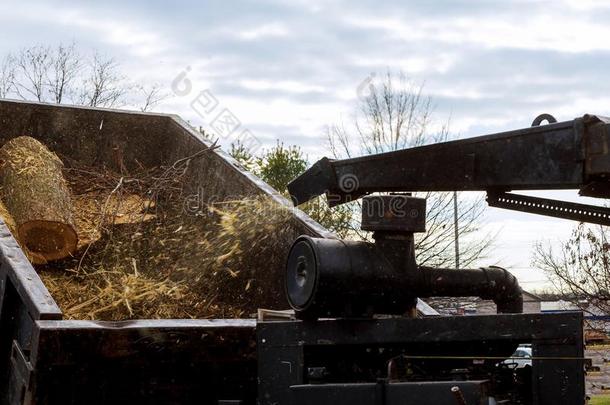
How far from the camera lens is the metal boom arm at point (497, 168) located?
2955mm

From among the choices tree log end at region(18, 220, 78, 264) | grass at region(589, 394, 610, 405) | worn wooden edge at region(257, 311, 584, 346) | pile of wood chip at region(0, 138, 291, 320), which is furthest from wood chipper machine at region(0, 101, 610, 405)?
grass at region(589, 394, 610, 405)

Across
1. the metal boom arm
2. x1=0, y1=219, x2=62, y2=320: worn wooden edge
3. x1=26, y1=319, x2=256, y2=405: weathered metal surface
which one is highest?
the metal boom arm

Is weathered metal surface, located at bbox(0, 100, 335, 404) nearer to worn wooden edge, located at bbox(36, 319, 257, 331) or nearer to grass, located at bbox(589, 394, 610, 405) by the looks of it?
worn wooden edge, located at bbox(36, 319, 257, 331)

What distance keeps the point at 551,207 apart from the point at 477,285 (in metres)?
0.50

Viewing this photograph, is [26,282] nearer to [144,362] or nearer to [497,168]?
[144,362]

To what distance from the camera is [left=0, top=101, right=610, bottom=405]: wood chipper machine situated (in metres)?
2.97

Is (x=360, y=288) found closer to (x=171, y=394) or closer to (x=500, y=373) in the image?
(x=500, y=373)

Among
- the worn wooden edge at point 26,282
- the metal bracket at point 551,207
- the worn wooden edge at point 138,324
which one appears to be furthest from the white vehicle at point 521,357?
the worn wooden edge at point 26,282

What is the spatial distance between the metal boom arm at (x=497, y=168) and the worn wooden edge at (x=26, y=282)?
3.78 ft

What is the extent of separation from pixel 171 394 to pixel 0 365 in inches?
33.7

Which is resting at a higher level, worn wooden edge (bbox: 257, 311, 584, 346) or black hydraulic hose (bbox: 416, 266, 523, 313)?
black hydraulic hose (bbox: 416, 266, 523, 313)

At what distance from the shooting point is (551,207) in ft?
10.6

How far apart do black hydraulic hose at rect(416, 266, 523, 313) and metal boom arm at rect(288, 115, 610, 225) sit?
0.35m

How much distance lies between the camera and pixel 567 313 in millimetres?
2959
